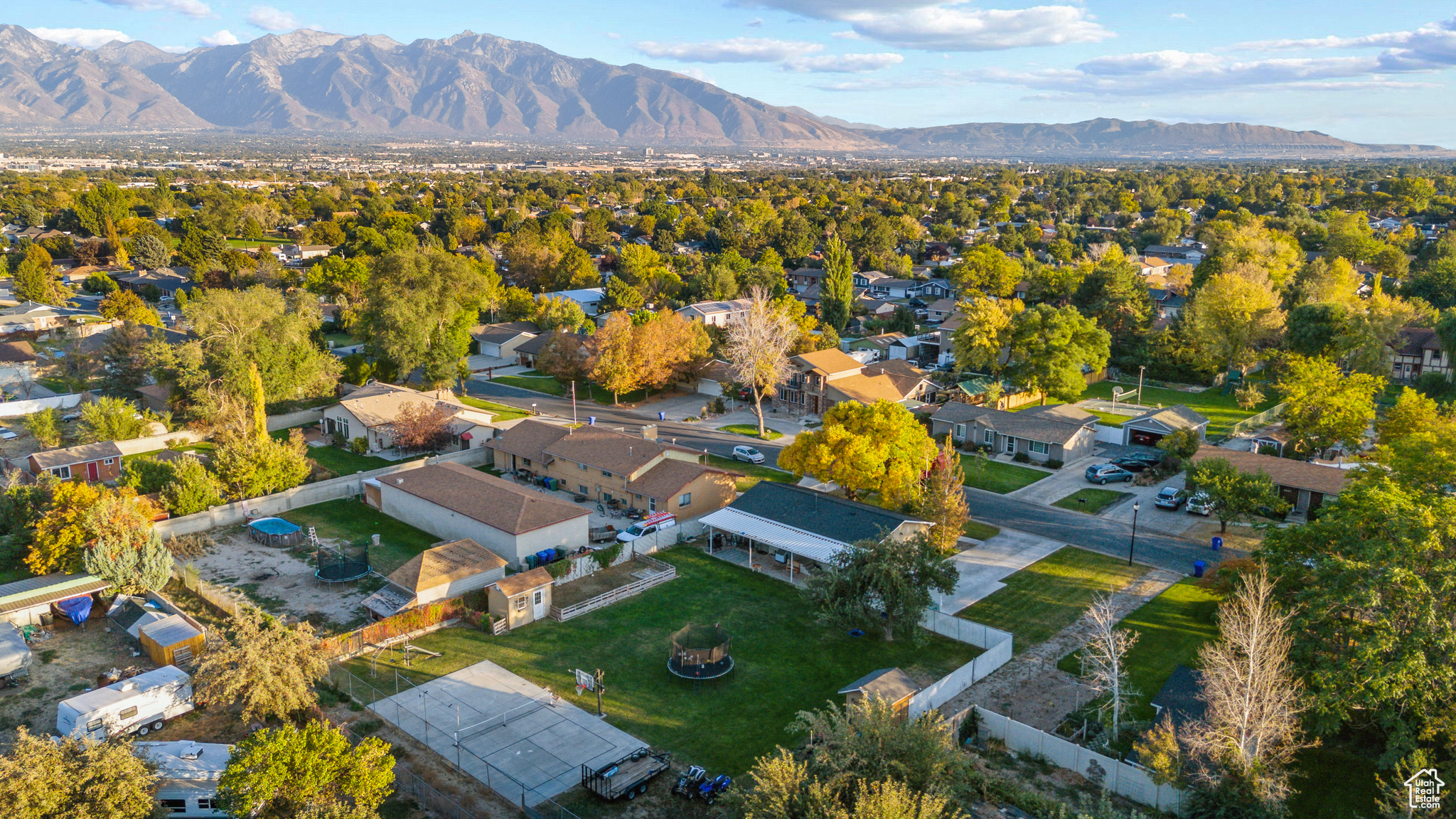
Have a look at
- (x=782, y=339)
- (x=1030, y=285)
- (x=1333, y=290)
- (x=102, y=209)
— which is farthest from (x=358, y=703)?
(x=102, y=209)

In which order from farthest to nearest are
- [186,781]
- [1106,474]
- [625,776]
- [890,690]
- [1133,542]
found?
1. [1106,474]
2. [1133,542]
3. [890,690]
4. [625,776]
5. [186,781]

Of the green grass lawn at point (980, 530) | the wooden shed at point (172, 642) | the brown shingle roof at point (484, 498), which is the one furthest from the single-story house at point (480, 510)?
the green grass lawn at point (980, 530)

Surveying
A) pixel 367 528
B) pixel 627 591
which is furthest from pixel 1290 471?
pixel 367 528

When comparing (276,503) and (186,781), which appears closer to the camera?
(186,781)

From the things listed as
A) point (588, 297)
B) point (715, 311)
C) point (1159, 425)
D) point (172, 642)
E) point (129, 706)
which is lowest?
point (172, 642)

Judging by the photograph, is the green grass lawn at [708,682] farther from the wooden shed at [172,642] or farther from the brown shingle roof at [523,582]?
the wooden shed at [172,642]

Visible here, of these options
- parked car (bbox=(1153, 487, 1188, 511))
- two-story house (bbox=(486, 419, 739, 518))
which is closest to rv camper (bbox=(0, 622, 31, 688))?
two-story house (bbox=(486, 419, 739, 518))

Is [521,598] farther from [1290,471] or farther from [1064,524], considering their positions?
[1290,471]
